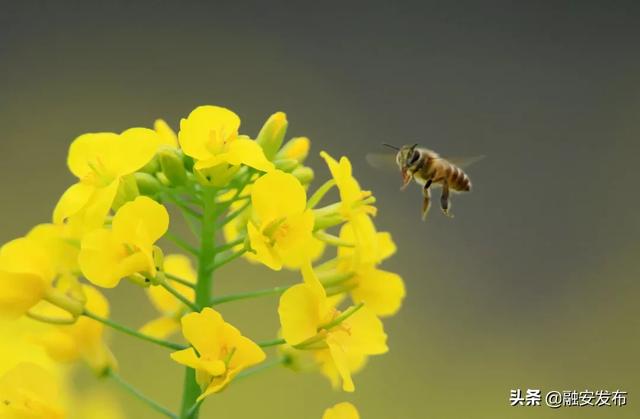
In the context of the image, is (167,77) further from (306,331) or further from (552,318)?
(306,331)

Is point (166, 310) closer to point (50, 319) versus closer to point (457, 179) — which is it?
point (50, 319)

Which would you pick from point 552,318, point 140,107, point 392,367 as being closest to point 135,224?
point 392,367

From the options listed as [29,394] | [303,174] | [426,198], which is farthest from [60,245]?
[426,198]

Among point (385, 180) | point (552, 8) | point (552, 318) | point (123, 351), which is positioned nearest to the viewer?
point (123, 351)

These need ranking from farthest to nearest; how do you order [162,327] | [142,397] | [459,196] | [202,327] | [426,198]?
[459,196], [426,198], [162,327], [142,397], [202,327]

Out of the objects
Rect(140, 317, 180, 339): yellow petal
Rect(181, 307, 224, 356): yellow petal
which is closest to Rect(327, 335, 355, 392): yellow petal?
Rect(181, 307, 224, 356): yellow petal

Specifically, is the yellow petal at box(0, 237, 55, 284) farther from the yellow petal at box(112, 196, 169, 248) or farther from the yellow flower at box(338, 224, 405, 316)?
the yellow flower at box(338, 224, 405, 316)

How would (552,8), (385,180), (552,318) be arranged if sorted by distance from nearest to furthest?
(552,318)
(385,180)
(552,8)
